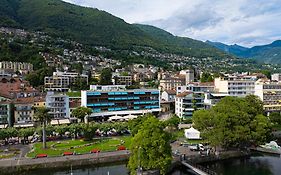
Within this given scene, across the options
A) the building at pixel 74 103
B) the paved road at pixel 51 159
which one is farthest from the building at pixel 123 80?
the paved road at pixel 51 159

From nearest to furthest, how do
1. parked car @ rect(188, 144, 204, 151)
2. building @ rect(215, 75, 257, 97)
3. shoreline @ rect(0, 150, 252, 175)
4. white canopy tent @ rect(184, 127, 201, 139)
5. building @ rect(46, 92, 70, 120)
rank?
shoreline @ rect(0, 150, 252, 175)
parked car @ rect(188, 144, 204, 151)
white canopy tent @ rect(184, 127, 201, 139)
building @ rect(46, 92, 70, 120)
building @ rect(215, 75, 257, 97)

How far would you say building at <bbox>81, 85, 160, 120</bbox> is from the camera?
82062 mm

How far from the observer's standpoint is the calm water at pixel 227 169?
44781 millimetres

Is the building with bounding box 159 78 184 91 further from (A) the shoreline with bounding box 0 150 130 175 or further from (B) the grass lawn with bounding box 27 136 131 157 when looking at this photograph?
(A) the shoreline with bounding box 0 150 130 175

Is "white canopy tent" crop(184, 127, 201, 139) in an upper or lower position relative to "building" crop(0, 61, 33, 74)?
lower

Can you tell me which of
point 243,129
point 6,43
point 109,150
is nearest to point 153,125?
point 109,150

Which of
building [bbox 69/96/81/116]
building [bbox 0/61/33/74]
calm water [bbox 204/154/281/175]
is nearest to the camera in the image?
calm water [bbox 204/154/281/175]

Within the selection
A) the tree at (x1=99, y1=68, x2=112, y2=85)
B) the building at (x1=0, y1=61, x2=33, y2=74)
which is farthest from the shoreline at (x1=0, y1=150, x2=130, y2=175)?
the building at (x1=0, y1=61, x2=33, y2=74)

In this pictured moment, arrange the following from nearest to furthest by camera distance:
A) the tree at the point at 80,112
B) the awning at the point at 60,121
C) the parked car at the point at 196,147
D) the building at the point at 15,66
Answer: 1. the parked car at the point at 196,147
2. the awning at the point at 60,121
3. the tree at the point at 80,112
4. the building at the point at 15,66

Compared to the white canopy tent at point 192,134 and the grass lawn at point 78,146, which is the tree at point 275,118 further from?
the grass lawn at point 78,146

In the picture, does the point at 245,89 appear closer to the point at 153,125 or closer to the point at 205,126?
the point at 205,126

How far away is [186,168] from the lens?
46.8 metres

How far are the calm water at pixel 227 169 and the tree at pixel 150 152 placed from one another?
526 centimetres

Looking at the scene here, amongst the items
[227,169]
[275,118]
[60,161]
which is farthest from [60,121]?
[275,118]
